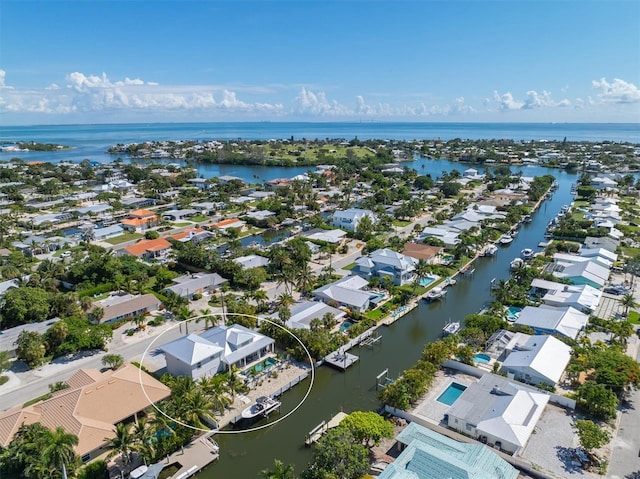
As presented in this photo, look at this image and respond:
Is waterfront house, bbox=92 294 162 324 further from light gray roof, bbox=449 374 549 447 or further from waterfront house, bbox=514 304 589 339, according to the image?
waterfront house, bbox=514 304 589 339

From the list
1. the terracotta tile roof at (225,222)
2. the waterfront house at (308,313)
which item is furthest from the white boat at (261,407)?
the terracotta tile roof at (225,222)

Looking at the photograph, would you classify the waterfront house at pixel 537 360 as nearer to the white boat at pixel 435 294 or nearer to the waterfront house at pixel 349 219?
the white boat at pixel 435 294

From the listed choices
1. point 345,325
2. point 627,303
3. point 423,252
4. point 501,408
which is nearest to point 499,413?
point 501,408

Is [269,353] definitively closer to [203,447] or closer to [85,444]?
[203,447]

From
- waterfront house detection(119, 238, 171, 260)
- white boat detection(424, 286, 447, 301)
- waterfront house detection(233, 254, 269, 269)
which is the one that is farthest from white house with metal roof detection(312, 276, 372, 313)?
waterfront house detection(119, 238, 171, 260)

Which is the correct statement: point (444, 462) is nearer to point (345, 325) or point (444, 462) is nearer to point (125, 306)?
point (345, 325)

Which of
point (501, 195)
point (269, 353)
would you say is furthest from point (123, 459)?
point (501, 195)
